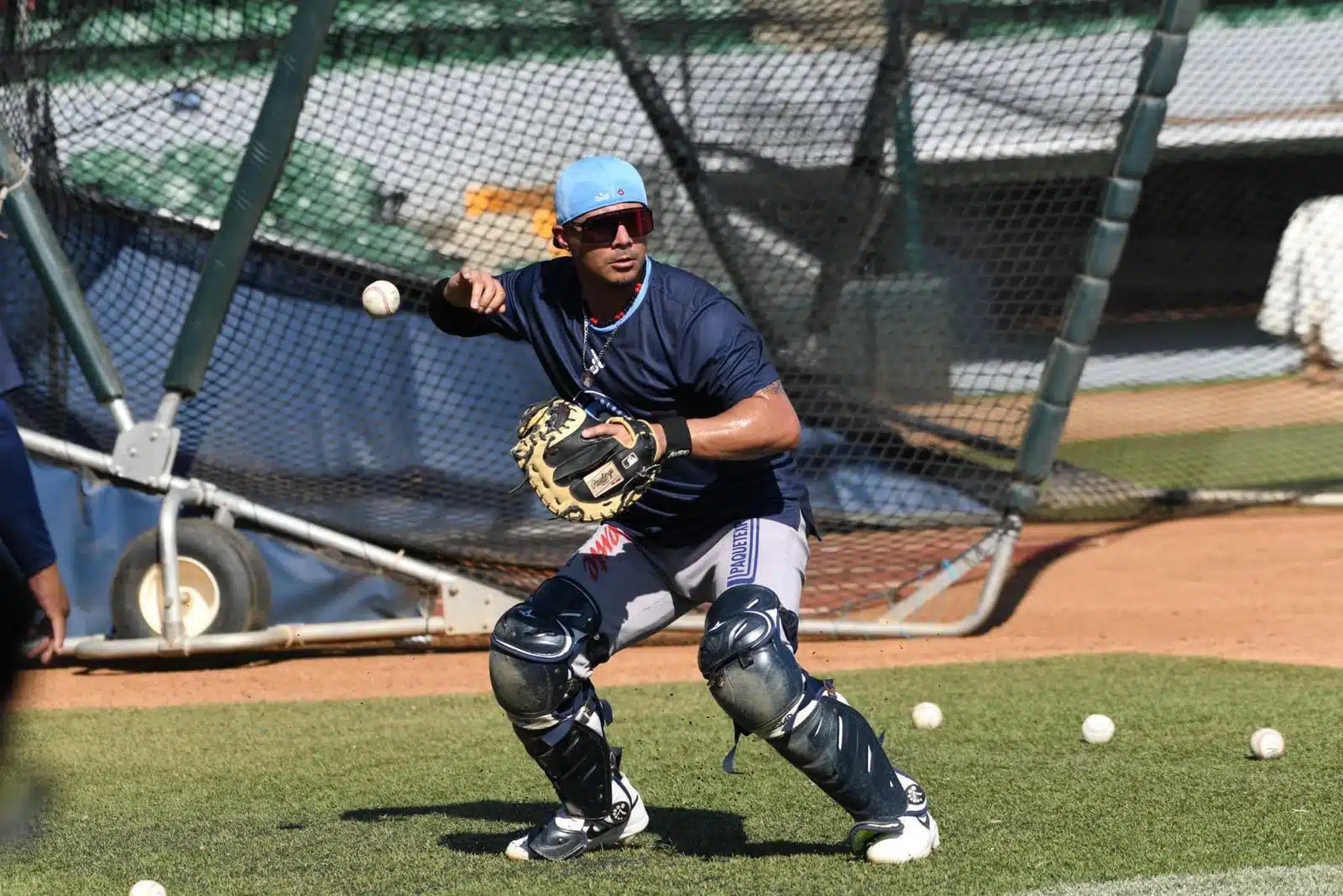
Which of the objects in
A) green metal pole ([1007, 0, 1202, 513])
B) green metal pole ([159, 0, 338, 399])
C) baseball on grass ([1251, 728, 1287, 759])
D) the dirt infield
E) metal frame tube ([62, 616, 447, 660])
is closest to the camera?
baseball on grass ([1251, 728, 1287, 759])

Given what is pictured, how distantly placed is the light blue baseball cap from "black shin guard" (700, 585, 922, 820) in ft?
3.24

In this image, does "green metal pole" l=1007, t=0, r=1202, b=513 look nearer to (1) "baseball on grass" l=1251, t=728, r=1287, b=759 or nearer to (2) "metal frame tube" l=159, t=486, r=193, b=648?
(1) "baseball on grass" l=1251, t=728, r=1287, b=759

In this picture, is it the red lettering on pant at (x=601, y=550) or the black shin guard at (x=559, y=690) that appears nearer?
the black shin guard at (x=559, y=690)

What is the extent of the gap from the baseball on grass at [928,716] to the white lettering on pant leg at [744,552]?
1979 millimetres

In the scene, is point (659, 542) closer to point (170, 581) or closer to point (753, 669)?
point (753, 669)

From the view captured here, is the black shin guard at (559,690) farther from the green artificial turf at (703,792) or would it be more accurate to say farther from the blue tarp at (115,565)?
the blue tarp at (115,565)

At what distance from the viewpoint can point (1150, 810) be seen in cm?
430

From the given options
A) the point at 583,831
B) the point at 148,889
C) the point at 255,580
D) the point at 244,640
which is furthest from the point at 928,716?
the point at 255,580

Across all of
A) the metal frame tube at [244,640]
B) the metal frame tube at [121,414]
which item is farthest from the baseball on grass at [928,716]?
the metal frame tube at [121,414]

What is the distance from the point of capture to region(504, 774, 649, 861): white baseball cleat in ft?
13.7

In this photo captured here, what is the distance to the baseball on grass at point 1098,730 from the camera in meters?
5.35

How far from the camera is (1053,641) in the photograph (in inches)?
298

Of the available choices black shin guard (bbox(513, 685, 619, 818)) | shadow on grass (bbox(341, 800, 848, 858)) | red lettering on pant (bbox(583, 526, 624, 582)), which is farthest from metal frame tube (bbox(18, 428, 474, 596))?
black shin guard (bbox(513, 685, 619, 818))

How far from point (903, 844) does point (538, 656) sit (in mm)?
975
